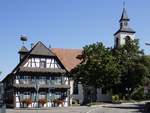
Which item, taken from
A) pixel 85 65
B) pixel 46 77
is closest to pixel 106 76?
pixel 85 65

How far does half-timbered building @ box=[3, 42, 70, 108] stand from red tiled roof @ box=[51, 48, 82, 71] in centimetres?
816

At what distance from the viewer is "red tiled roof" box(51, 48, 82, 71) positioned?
71.9 meters

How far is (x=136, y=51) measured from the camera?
72.1m

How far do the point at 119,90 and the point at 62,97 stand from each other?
11.9 metres

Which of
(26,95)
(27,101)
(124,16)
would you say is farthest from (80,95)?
(124,16)

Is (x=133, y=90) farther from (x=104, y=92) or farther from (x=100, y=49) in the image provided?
(x=100, y=49)

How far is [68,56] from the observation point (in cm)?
7375

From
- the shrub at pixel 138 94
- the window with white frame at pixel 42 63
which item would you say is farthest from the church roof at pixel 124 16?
the window with white frame at pixel 42 63

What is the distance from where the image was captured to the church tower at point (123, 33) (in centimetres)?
8400

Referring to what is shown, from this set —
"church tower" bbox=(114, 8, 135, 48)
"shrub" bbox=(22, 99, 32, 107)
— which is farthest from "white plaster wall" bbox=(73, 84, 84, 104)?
"church tower" bbox=(114, 8, 135, 48)

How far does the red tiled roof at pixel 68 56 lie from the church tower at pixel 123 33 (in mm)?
11778

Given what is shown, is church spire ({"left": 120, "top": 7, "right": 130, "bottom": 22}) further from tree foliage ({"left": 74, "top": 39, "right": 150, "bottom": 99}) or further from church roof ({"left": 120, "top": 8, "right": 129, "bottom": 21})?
tree foliage ({"left": 74, "top": 39, "right": 150, "bottom": 99})

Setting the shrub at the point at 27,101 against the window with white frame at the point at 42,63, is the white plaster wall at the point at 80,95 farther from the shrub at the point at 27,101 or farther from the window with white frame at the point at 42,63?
the shrub at the point at 27,101

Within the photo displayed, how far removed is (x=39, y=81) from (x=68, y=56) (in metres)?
13.3
